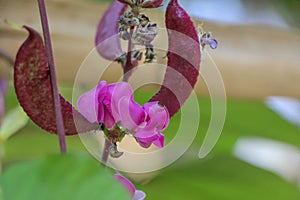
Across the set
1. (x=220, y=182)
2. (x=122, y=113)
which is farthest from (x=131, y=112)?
(x=220, y=182)

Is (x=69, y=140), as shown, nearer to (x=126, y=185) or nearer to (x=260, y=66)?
(x=260, y=66)

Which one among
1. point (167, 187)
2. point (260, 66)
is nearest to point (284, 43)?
point (260, 66)

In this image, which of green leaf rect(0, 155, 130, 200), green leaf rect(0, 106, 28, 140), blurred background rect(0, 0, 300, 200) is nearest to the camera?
green leaf rect(0, 155, 130, 200)

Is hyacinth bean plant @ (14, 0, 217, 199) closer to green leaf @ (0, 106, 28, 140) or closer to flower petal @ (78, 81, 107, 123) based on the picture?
flower petal @ (78, 81, 107, 123)

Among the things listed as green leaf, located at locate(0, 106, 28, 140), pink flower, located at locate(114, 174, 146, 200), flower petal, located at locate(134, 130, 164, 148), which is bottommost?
green leaf, located at locate(0, 106, 28, 140)

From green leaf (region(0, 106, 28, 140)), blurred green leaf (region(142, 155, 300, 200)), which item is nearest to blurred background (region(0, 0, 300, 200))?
blurred green leaf (region(142, 155, 300, 200))

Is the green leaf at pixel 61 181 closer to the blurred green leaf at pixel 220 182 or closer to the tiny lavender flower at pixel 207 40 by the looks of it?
the tiny lavender flower at pixel 207 40

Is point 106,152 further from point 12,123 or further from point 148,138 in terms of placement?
point 12,123
